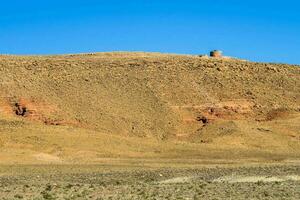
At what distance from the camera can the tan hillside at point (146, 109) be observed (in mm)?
56781

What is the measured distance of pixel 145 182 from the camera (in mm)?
34719

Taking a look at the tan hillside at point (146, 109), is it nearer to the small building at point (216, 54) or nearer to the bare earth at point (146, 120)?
the bare earth at point (146, 120)

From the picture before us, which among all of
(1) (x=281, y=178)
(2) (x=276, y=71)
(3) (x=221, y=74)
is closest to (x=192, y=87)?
(3) (x=221, y=74)

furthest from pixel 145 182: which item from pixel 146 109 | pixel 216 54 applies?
pixel 216 54

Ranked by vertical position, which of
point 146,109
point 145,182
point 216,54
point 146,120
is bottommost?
point 145,182

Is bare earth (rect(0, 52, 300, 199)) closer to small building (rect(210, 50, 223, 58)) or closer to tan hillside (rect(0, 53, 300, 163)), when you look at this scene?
tan hillside (rect(0, 53, 300, 163))

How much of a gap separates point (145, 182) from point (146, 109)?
32.2 m

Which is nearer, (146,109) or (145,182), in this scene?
(145,182)

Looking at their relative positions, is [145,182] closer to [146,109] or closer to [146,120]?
[146,120]

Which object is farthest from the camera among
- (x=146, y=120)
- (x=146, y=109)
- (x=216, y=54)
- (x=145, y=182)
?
(x=216, y=54)

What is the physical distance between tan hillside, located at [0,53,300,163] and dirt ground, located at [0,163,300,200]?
9.17m

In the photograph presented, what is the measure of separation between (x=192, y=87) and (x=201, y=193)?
43.0 m

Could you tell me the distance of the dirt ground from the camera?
28.1 meters

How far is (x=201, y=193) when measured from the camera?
1115 inches
